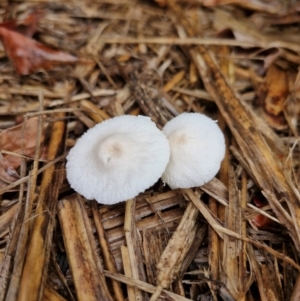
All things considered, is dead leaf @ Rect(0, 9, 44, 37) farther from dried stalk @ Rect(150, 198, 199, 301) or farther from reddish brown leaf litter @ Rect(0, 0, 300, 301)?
dried stalk @ Rect(150, 198, 199, 301)

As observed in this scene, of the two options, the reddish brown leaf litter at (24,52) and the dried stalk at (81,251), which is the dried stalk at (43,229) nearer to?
the dried stalk at (81,251)

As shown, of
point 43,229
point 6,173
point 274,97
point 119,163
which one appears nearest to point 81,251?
point 43,229

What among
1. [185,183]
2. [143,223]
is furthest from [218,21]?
[143,223]

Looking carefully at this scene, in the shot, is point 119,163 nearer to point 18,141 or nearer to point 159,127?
point 159,127

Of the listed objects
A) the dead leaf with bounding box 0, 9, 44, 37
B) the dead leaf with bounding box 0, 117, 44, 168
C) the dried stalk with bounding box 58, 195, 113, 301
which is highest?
the dead leaf with bounding box 0, 9, 44, 37

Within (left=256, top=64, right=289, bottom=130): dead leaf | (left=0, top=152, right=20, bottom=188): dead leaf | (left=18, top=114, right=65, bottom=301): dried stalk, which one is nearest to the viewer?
(left=18, top=114, right=65, bottom=301): dried stalk

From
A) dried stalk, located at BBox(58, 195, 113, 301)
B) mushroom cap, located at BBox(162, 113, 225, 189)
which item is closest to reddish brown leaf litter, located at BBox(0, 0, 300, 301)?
dried stalk, located at BBox(58, 195, 113, 301)

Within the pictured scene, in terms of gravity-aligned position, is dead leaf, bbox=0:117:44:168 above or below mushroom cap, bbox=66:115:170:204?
below
